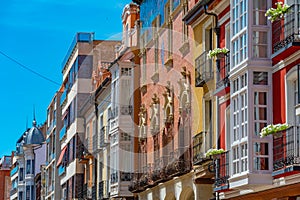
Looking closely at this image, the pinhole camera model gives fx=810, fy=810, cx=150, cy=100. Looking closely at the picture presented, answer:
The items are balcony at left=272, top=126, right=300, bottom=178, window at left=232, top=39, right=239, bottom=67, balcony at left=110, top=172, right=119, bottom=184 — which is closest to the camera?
balcony at left=272, top=126, right=300, bottom=178

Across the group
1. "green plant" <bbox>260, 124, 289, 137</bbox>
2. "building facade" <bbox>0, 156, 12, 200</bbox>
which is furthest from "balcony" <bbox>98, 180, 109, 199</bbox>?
"building facade" <bbox>0, 156, 12, 200</bbox>

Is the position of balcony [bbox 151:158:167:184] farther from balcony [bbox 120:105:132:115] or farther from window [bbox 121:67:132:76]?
window [bbox 121:67:132:76]

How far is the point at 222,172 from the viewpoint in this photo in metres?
22.0

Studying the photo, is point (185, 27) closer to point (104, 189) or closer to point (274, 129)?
point (274, 129)

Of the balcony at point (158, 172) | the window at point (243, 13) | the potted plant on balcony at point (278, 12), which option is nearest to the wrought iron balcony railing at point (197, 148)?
the balcony at point (158, 172)

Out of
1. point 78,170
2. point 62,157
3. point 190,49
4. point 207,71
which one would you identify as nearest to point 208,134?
point 207,71

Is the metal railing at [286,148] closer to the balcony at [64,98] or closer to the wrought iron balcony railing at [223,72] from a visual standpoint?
the wrought iron balcony railing at [223,72]

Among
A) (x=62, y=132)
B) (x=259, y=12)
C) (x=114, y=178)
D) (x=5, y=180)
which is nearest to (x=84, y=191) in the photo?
(x=114, y=178)

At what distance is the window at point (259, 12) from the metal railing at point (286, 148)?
119 inches

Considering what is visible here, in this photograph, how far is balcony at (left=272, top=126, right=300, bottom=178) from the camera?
57.3 feet

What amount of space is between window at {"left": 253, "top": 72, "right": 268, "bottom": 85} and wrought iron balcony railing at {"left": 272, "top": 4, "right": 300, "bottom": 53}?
73cm

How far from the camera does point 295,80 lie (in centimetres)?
1911

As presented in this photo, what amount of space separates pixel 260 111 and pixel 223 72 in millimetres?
3387

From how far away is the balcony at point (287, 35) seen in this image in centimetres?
1788
